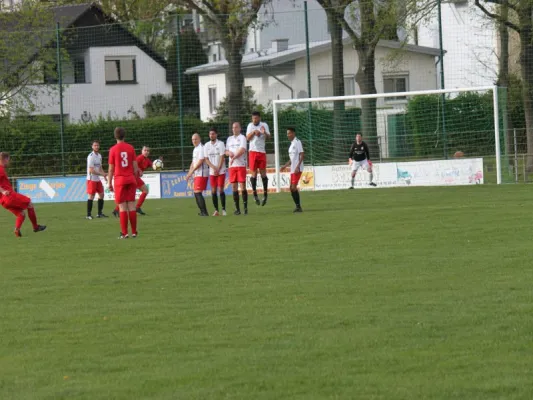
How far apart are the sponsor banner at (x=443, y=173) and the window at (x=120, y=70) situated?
28.3 meters

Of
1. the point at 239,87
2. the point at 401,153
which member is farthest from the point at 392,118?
the point at 239,87

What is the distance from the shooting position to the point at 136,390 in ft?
24.3

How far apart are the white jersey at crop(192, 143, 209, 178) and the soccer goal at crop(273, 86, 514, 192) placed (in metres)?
8.49

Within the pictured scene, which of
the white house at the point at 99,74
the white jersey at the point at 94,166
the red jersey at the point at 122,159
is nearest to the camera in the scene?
the red jersey at the point at 122,159

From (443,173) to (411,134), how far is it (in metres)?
2.61

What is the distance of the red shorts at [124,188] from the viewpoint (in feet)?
62.1

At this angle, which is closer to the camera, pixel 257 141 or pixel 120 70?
pixel 257 141

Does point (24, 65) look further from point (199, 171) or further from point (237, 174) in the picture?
point (237, 174)

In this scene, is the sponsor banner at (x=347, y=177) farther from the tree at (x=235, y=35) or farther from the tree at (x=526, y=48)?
the tree at (x=235, y=35)

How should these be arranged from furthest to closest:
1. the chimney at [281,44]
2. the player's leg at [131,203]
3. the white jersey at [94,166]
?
the chimney at [281,44] → the white jersey at [94,166] → the player's leg at [131,203]

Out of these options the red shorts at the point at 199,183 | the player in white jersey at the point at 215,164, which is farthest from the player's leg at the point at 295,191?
the red shorts at the point at 199,183

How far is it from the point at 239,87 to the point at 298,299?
95.9 feet

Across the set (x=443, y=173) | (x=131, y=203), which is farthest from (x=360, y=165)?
(x=131, y=203)

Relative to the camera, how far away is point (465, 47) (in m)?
51.6
